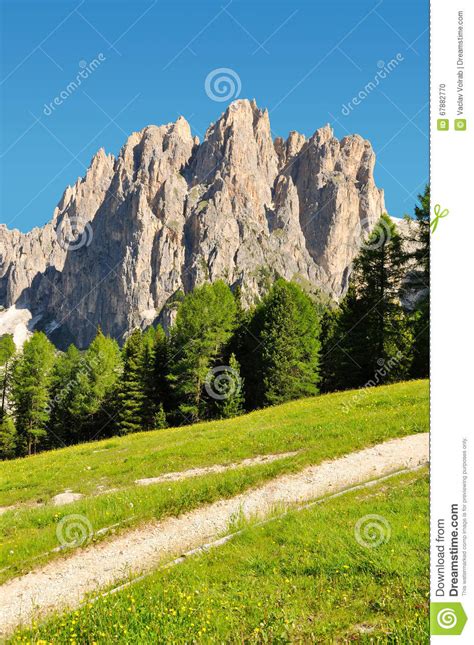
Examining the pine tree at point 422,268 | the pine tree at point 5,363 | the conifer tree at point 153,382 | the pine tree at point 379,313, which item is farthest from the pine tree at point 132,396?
the pine tree at point 422,268

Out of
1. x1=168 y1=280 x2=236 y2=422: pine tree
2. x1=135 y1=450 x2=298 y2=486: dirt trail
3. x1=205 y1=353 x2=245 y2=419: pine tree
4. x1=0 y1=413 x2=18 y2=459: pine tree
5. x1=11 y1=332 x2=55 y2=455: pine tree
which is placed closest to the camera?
x1=135 y1=450 x2=298 y2=486: dirt trail

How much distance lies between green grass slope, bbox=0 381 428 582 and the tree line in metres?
12.2

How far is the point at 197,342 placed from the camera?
47.8 meters

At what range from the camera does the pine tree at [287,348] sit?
46031 mm

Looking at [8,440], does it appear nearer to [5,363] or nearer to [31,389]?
[31,389]

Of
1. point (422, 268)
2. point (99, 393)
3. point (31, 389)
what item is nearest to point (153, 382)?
point (99, 393)

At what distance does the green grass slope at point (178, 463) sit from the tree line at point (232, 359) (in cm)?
1218

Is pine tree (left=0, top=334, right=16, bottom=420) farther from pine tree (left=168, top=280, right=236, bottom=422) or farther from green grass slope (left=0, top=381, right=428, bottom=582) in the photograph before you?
green grass slope (left=0, top=381, right=428, bottom=582)

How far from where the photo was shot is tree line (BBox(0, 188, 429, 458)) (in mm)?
39594

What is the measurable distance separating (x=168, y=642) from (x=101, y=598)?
7.63 ft

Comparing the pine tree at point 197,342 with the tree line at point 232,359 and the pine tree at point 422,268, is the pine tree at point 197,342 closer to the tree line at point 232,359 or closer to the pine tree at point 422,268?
the tree line at point 232,359

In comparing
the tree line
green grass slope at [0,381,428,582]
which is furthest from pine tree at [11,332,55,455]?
green grass slope at [0,381,428,582]
